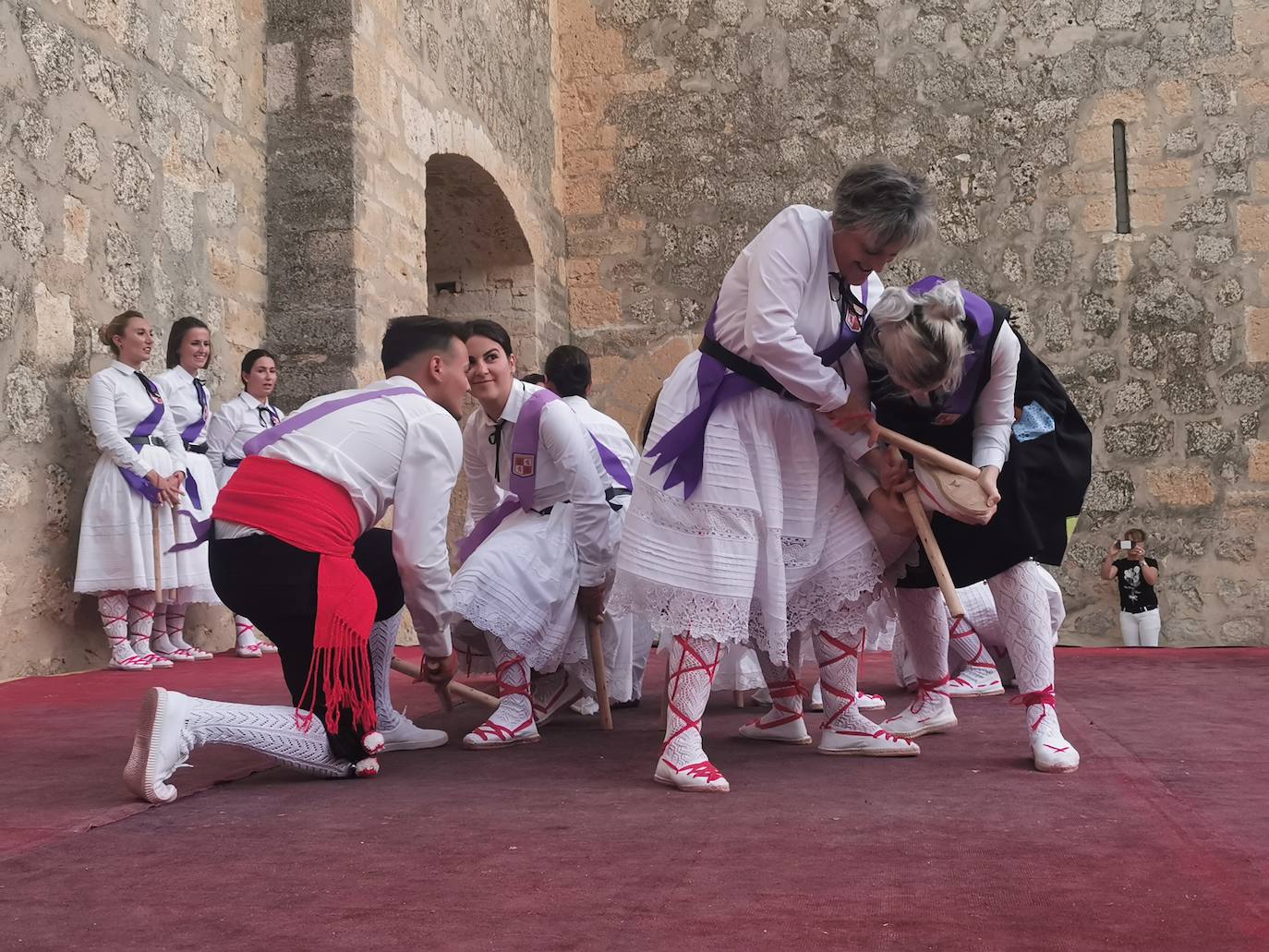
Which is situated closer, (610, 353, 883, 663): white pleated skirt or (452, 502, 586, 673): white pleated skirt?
(610, 353, 883, 663): white pleated skirt

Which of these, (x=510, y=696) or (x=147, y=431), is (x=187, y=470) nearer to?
(x=147, y=431)

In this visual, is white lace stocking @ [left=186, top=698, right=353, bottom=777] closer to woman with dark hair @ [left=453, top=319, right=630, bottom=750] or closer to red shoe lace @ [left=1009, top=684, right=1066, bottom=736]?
woman with dark hair @ [left=453, top=319, right=630, bottom=750]

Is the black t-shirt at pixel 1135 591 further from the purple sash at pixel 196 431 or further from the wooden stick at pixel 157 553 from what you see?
the wooden stick at pixel 157 553

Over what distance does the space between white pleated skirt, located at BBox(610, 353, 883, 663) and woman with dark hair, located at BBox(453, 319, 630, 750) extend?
54cm

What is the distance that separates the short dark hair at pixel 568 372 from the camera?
162 inches

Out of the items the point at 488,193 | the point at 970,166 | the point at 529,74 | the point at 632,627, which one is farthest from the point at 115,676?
the point at 970,166

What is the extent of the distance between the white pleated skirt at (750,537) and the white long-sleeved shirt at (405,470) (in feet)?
1.32

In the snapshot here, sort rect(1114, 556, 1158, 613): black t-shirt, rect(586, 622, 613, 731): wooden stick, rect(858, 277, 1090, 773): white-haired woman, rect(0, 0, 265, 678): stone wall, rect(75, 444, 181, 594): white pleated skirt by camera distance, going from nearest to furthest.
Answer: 1. rect(858, 277, 1090, 773): white-haired woman
2. rect(586, 622, 613, 731): wooden stick
3. rect(0, 0, 265, 678): stone wall
4. rect(75, 444, 181, 594): white pleated skirt
5. rect(1114, 556, 1158, 613): black t-shirt

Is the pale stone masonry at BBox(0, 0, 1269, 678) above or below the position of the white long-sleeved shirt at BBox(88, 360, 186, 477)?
above

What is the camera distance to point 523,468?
3480 millimetres

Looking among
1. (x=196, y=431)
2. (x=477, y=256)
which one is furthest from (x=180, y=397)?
(x=477, y=256)

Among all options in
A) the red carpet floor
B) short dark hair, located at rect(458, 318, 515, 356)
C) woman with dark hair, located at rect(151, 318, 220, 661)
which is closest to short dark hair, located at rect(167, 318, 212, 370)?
woman with dark hair, located at rect(151, 318, 220, 661)

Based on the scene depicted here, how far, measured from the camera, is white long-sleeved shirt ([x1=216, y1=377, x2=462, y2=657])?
268 centimetres

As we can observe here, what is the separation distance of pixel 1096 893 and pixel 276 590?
1.66 m
